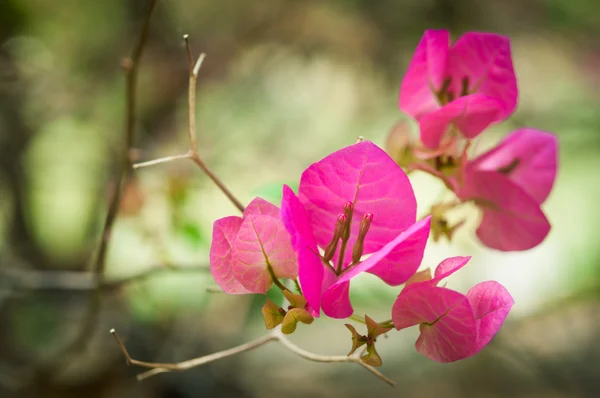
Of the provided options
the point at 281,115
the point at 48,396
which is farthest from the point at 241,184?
the point at 48,396

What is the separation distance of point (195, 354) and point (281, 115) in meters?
0.98

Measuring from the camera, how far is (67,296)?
107 centimetres

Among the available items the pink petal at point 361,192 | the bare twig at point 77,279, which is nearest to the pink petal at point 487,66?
the pink petal at point 361,192

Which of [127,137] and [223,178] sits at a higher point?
[127,137]

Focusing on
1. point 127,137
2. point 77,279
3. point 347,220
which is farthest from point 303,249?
point 77,279

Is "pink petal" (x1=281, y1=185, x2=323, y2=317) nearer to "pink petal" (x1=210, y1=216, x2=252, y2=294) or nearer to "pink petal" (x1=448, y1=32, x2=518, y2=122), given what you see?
"pink petal" (x1=210, y1=216, x2=252, y2=294)

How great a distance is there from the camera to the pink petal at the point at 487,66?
376mm

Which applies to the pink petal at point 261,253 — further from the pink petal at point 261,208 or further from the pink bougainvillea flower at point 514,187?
the pink bougainvillea flower at point 514,187

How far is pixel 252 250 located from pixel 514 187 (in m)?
0.19

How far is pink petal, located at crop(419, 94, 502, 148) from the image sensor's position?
1.17 ft

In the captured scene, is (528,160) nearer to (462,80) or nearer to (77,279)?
(462,80)

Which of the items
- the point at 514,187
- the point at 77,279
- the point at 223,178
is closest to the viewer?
the point at 514,187

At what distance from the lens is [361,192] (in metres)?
0.30

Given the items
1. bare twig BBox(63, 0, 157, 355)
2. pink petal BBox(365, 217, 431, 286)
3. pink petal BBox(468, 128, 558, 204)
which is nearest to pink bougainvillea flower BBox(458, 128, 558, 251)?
pink petal BBox(468, 128, 558, 204)
